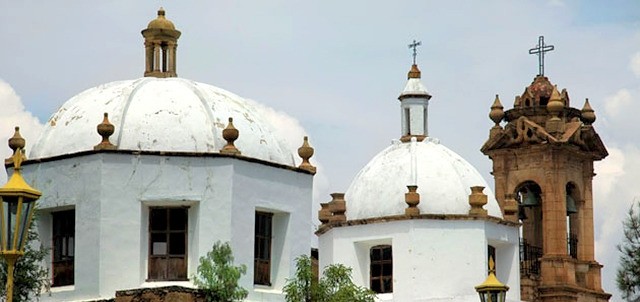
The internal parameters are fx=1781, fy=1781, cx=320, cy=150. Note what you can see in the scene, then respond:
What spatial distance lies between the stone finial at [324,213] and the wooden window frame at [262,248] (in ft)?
38.8

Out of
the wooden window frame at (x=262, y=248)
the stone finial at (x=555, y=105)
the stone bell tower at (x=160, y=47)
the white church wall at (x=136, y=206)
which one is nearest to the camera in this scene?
the white church wall at (x=136, y=206)

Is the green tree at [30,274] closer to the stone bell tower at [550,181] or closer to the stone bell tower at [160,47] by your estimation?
the stone bell tower at [160,47]

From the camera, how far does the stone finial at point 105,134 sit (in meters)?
33.8

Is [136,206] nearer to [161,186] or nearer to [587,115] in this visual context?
[161,186]

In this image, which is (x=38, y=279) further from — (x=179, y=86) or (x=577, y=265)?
(x=577, y=265)

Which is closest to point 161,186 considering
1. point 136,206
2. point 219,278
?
point 136,206

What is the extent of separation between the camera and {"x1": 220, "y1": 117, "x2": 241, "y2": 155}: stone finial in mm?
34094

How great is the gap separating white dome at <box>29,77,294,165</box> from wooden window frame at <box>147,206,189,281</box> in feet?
4.24

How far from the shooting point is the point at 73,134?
114 feet

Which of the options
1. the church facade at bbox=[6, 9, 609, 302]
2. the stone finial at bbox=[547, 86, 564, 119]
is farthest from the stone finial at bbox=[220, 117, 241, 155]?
the stone finial at bbox=[547, 86, 564, 119]

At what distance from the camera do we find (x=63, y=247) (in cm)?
3472

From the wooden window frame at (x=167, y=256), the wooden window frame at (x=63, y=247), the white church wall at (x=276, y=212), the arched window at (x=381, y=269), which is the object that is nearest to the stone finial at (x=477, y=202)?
the arched window at (x=381, y=269)

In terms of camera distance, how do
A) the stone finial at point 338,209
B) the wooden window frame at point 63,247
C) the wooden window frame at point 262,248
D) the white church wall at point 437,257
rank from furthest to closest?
1. the stone finial at point 338,209
2. the white church wall at point 437,257
3. the wooden window frame at point 262,248
4. the wooden window frame at point 63,247

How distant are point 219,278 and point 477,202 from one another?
Answer: 13114 mm
